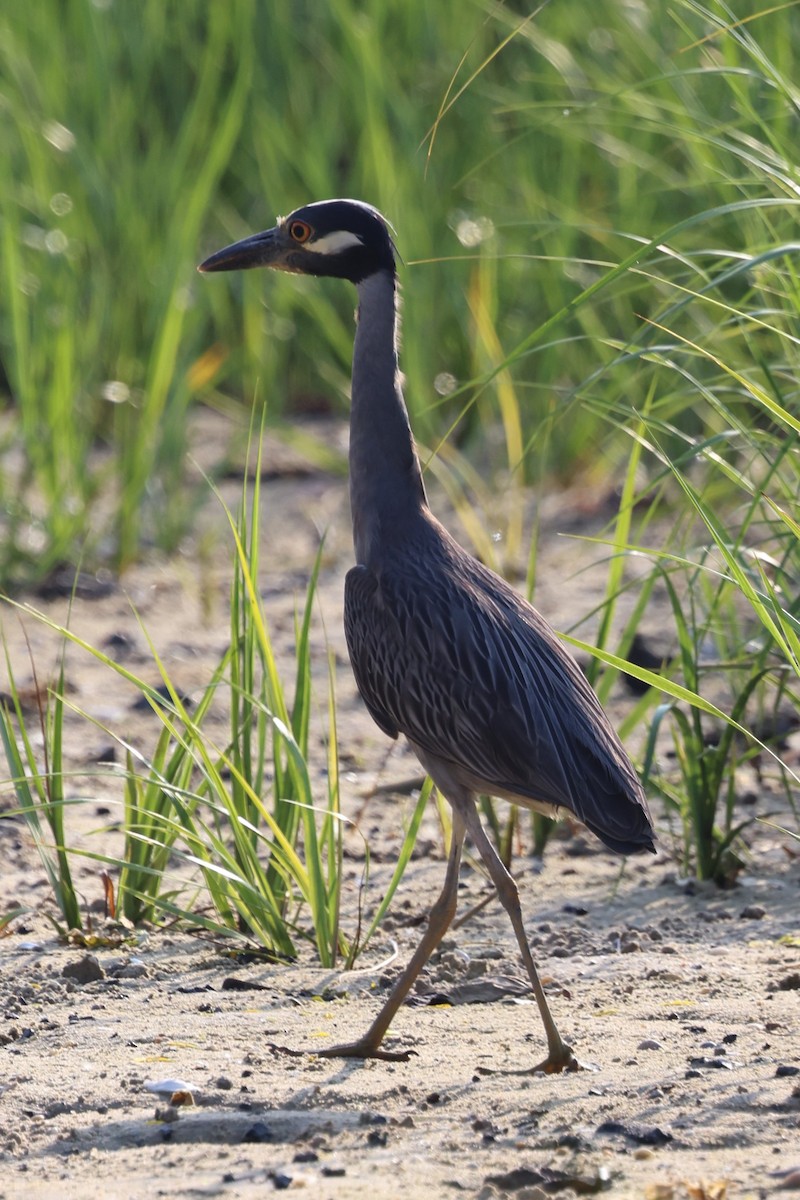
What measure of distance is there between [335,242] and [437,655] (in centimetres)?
103

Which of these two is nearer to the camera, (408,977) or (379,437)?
(408,977)

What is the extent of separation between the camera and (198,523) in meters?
7.44

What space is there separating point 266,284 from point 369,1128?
20.1 ft

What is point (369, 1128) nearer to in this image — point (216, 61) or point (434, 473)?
point (434, 473)

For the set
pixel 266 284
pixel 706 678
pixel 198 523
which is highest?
pixel 266 284

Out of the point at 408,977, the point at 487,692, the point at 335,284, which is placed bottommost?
the point at 408,977

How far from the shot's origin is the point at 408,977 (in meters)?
3.39

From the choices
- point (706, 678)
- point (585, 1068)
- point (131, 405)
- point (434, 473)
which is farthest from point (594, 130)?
point (585, 1068)

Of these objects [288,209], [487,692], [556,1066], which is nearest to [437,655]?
[487,692]

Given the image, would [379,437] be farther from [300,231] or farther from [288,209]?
[288,209]

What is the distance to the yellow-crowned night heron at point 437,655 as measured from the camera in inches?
135

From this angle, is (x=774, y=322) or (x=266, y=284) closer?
(x=774, y=322)

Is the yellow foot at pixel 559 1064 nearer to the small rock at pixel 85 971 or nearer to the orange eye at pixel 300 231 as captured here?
the small rock at pixel 85 971

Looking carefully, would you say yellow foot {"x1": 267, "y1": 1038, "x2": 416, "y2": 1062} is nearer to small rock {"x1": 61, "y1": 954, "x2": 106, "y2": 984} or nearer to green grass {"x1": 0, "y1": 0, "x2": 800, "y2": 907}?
small rock {"x1": 61, "y1": 954, "x2": 106, "y2": 984}
